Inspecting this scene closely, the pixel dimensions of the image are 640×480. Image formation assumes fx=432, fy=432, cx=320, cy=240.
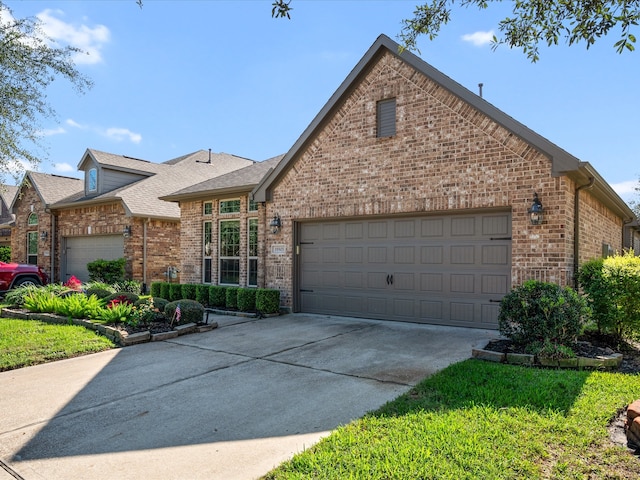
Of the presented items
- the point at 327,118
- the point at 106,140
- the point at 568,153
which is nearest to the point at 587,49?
the point at 568,153

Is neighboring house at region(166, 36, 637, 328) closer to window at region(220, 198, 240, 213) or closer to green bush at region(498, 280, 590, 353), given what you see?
window at region(220, 198, 240, 213)

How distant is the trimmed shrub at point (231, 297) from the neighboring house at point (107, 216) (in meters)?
6.77

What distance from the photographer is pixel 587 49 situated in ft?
17.7

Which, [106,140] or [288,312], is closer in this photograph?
[288,312]

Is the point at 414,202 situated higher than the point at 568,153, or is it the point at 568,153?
the point at 568,153

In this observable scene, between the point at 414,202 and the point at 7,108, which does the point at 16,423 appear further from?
the point at 414,202

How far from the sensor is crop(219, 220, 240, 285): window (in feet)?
44.2

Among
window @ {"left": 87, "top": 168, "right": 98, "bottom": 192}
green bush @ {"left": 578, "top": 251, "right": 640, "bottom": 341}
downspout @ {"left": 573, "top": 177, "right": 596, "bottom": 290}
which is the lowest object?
green bush @ {"left": 578, "top": 251, "right": 640, "bottom": 341}

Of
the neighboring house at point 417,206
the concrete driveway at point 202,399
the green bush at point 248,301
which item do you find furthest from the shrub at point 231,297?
the concrete driveway at point 202,399

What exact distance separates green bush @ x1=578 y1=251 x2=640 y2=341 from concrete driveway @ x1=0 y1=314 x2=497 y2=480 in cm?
193

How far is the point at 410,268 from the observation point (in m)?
9.75

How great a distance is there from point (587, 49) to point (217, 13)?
541 centimetres

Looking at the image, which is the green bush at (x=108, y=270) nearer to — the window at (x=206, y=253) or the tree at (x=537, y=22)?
the window at (x=206, y=253)

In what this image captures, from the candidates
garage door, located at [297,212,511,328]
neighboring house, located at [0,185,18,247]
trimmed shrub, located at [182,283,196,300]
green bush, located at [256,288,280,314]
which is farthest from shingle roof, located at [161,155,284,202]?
neighboring house, located at [0,185,18,247]
